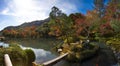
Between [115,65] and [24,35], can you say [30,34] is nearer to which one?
[24,35]

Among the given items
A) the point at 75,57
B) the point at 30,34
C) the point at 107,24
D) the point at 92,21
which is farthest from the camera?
the point at 30,34

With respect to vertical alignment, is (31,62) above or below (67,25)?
below

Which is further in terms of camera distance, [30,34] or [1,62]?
[30,34]

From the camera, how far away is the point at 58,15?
2359cm

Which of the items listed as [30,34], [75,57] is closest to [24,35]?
[30,34]

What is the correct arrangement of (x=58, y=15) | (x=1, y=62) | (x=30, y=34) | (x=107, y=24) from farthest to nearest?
(x=30, y=34), (x=107, y=24), (x=58, y=15), (x=1, y=62)

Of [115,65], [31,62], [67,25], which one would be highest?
[67,25]

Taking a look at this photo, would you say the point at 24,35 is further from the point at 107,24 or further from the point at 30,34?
the point at 107,24

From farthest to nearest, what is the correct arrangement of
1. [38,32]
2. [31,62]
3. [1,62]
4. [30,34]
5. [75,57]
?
[30,34] → [38,32] → [75,57] → [31,62] → [1,62]

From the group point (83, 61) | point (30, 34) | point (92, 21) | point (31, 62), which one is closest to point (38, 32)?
point (30, 34)

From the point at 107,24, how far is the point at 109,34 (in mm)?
1557

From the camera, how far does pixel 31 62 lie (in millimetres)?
9508

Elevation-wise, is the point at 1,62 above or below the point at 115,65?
above

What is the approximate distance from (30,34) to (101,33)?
114 feet
